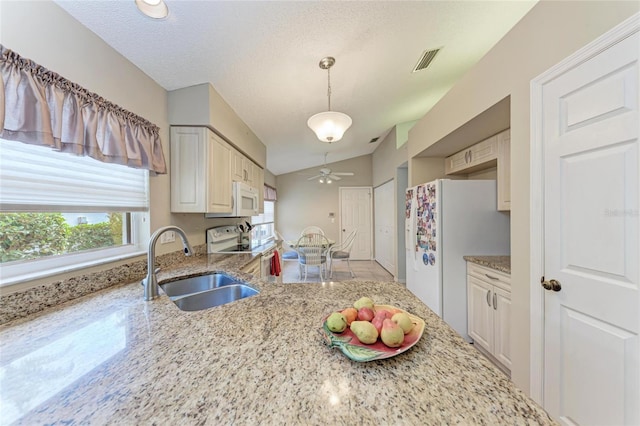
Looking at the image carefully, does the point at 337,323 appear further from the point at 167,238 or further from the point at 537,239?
the point at 167,238

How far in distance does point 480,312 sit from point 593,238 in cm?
125

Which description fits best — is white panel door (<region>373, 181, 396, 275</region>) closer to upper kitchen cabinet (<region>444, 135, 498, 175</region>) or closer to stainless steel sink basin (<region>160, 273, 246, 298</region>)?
upper kitchen cabinet (<region>444, 135, 498, 175</region>)

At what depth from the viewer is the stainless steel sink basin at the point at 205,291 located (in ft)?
4.58

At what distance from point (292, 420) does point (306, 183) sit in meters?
5.88

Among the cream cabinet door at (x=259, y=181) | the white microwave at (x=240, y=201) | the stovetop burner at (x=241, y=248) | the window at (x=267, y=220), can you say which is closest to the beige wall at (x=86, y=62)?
the white microwave at (x=240, y=201)

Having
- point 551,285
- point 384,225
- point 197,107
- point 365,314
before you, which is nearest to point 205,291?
point 365,314

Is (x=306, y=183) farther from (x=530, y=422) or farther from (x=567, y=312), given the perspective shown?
(x=530, y=422)

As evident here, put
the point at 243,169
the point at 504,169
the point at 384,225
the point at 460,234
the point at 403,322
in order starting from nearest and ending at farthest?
the point at 403,322 < the point at 504,169 < the point at 460,234 < the point at 243,169 < the point at 384,225

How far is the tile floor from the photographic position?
446cm

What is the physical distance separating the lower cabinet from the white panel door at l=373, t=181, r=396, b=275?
2413 millimetres

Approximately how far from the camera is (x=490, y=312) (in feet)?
6.15

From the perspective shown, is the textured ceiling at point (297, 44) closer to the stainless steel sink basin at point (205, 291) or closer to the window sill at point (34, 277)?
the window sill at point (34, 277)

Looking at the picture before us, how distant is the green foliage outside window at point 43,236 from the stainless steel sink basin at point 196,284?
52 centimetres

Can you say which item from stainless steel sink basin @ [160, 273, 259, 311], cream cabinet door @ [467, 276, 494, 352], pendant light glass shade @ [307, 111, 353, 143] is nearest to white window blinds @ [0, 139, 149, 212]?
stainless steel sink basin @ [160, 273, 259, 311]
